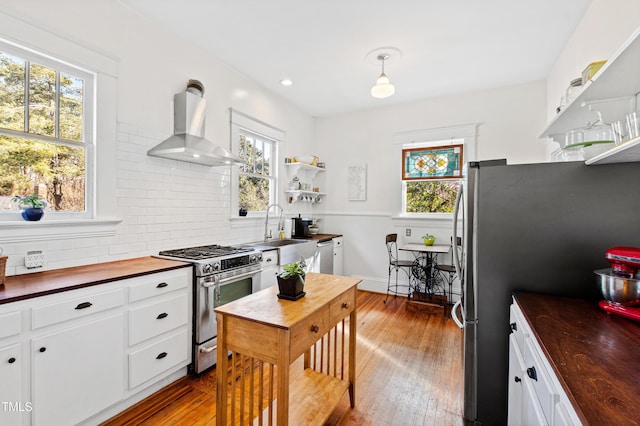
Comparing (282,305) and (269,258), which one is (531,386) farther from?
(269,258)

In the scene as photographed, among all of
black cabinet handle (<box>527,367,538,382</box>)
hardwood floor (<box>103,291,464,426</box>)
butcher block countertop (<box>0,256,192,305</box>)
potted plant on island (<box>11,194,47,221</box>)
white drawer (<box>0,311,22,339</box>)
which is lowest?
hardwood floor (<box>103,291,464,426</box>)

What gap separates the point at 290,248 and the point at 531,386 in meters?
2.65

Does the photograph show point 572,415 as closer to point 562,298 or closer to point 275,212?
point 562,298

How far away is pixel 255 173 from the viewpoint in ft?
→ 13.4

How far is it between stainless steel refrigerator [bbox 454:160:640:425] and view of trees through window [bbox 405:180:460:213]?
269 cm

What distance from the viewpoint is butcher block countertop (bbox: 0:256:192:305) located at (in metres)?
1.55

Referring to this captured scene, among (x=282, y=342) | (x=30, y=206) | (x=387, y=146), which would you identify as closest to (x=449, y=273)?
(x=387, y=146)

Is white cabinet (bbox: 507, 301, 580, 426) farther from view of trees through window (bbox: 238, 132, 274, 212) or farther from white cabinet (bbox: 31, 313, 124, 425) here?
view of trees through window (bbox: 238, 132, 274, 212)

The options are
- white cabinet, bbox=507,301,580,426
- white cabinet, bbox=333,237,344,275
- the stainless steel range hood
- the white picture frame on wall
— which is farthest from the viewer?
the white picture frame on wall

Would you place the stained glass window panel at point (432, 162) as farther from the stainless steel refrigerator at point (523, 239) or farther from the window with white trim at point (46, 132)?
the window with white trim at point (46, 132)

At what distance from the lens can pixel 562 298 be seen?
159cm

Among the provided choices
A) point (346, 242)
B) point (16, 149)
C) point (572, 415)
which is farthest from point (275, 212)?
point (572, 415)

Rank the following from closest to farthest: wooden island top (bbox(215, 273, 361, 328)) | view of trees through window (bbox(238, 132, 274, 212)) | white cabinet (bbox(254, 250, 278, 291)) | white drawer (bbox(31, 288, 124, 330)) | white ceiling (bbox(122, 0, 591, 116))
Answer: wooden island top (bbox(215, 273, 361, 328)), white drawer (bbox(31, 288, 124, 330)), white ceiling (bbox(122, 0, 591, 116)), white cabinet (bbox(254, 250, 278, 291)), view of trees through window (bbox(238, 132, 274, 212))

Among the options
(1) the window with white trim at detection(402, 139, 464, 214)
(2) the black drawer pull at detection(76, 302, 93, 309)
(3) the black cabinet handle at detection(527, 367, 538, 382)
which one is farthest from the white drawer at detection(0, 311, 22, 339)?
(1) the window with white trim at detection(402, 139, 464, 214)
